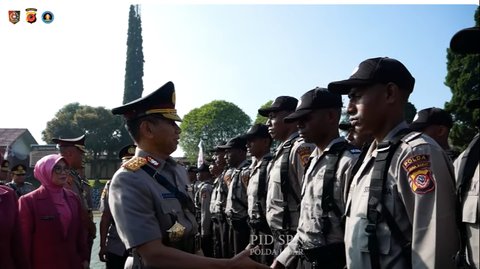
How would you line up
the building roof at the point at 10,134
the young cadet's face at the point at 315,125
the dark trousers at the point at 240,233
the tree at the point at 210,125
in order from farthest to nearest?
1. the tree at the point at 210,125
2. the building roof at the point at 10,134
3. the dark trousers at the point at 240,233
4. the young cadet's face at the point at 315,125

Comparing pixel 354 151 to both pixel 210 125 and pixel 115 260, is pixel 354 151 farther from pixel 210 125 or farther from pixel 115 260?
pixel 210 125

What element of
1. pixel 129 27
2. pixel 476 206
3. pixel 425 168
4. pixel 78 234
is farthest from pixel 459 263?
pixel 129 27

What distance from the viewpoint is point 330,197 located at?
4.09 meters

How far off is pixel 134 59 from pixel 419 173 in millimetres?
72498

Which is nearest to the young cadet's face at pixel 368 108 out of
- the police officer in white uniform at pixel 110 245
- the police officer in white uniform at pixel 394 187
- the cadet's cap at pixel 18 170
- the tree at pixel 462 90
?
the police officer in white uniform at pixel 394 187

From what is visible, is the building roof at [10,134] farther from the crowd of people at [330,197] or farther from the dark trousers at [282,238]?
the dark trousers at [282,238]

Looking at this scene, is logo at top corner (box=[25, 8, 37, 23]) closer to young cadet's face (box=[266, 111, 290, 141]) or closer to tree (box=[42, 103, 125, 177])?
young cadet's face (box=[266, 111, 290, 141])

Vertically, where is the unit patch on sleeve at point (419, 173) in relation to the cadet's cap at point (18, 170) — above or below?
above

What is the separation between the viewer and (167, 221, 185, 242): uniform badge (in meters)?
3.08

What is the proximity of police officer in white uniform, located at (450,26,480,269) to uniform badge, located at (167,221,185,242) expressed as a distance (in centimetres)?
173

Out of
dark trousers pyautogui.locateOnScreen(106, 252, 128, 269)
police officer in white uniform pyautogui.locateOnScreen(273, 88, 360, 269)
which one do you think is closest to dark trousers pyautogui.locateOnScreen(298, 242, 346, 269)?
police officer in white uniform pyautogui.locateOnScreen(273, 88, 360, 269)

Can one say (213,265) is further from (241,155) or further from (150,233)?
(241,155)

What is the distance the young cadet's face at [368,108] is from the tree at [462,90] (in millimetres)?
20080

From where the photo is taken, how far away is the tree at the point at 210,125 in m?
69.7
